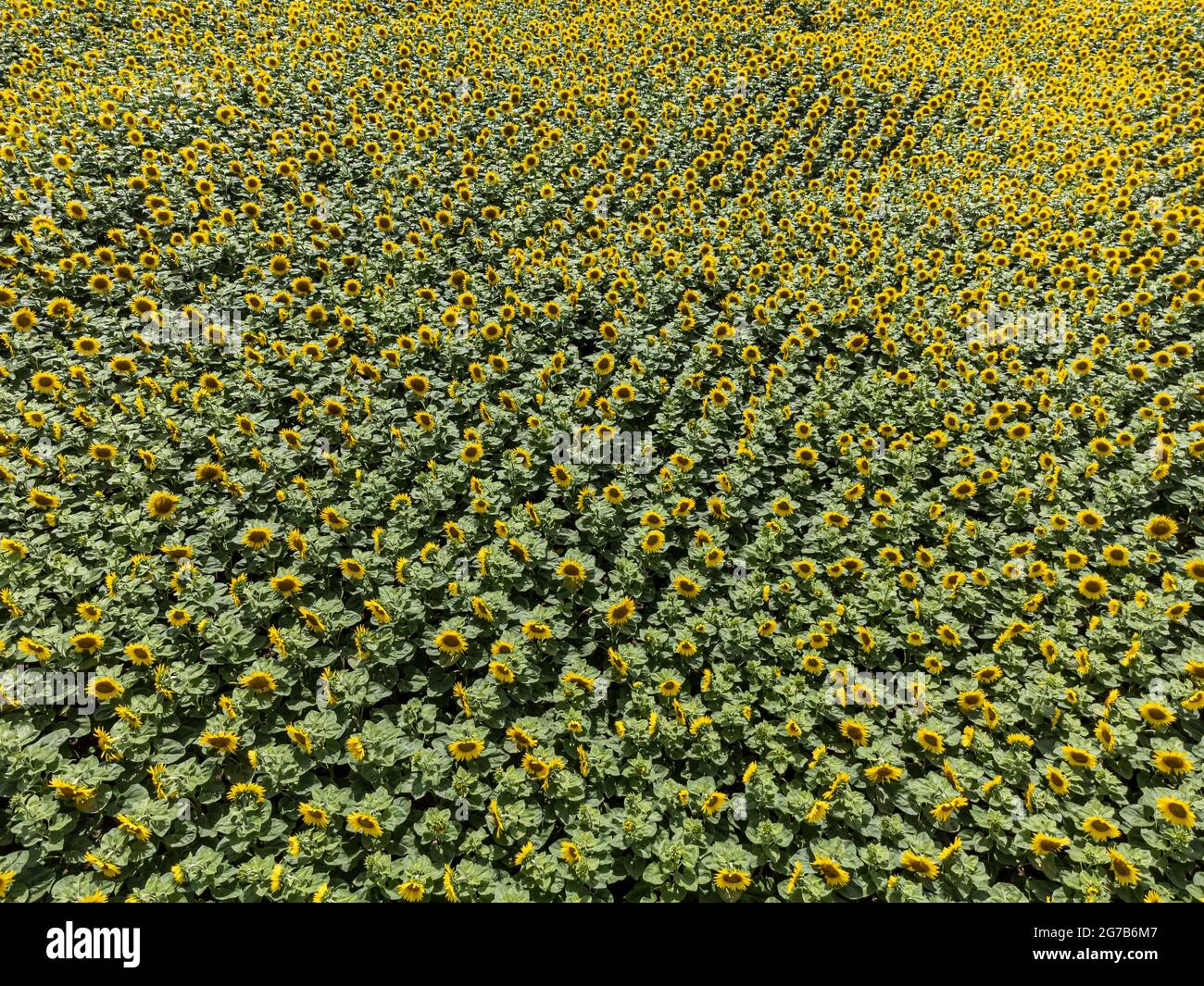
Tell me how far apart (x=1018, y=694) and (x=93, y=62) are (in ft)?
54.2

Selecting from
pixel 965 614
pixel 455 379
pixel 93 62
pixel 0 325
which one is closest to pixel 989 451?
pixel 965 614

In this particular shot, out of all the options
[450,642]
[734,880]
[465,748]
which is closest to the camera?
[734,880]

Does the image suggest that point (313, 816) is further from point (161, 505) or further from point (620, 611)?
point (161, 505)

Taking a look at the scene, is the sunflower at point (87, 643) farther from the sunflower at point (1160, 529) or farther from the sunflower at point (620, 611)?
the sunflower at point (1160, 529)

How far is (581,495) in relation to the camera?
6.14 meters

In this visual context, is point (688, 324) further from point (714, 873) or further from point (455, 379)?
point (714, 873)

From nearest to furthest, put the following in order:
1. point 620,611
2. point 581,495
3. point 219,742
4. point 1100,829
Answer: point 1100,829 → point 219,742 → point 620,611 → point 581,495

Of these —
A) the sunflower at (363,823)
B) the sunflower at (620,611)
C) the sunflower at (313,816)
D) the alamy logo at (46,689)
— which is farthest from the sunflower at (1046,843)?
the alamy logo at (46,689)

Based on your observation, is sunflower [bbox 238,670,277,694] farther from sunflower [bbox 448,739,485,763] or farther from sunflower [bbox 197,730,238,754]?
sunflower [bbox 448,739,485,763]
